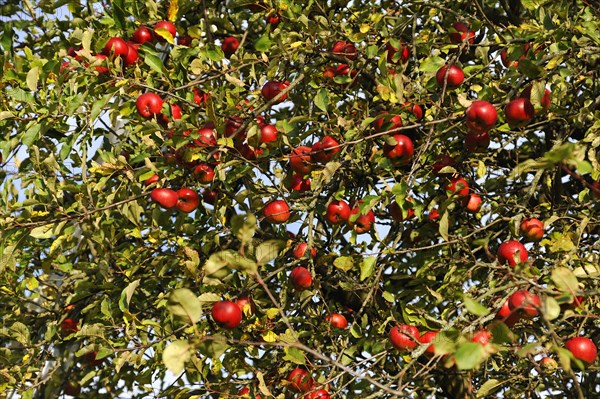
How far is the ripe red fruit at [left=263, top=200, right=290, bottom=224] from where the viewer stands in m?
2.95

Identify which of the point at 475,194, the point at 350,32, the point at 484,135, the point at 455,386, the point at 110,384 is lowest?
the point at 110,384

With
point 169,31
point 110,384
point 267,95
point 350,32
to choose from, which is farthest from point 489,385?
point 110,384

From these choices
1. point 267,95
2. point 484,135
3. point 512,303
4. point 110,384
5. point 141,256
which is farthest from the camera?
point 110,384

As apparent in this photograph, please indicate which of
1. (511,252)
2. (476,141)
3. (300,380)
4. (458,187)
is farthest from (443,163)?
(300,380)

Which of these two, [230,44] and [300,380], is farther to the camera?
[230,44]

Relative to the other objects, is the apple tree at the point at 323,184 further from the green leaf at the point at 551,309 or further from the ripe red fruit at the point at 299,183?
the green leaf at the point at 551,309

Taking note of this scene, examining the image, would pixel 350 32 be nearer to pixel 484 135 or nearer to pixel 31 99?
pixel 484 135

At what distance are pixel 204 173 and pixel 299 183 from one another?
1.53 feet

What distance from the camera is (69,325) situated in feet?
13.3

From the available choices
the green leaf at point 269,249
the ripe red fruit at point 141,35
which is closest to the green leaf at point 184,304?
the green leaf at point 269,249

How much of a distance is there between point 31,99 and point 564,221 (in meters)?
2.37

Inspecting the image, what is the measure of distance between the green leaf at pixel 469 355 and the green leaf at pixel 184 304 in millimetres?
682

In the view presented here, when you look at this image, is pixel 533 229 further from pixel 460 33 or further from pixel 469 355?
pixel 469 355

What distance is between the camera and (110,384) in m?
4.77
